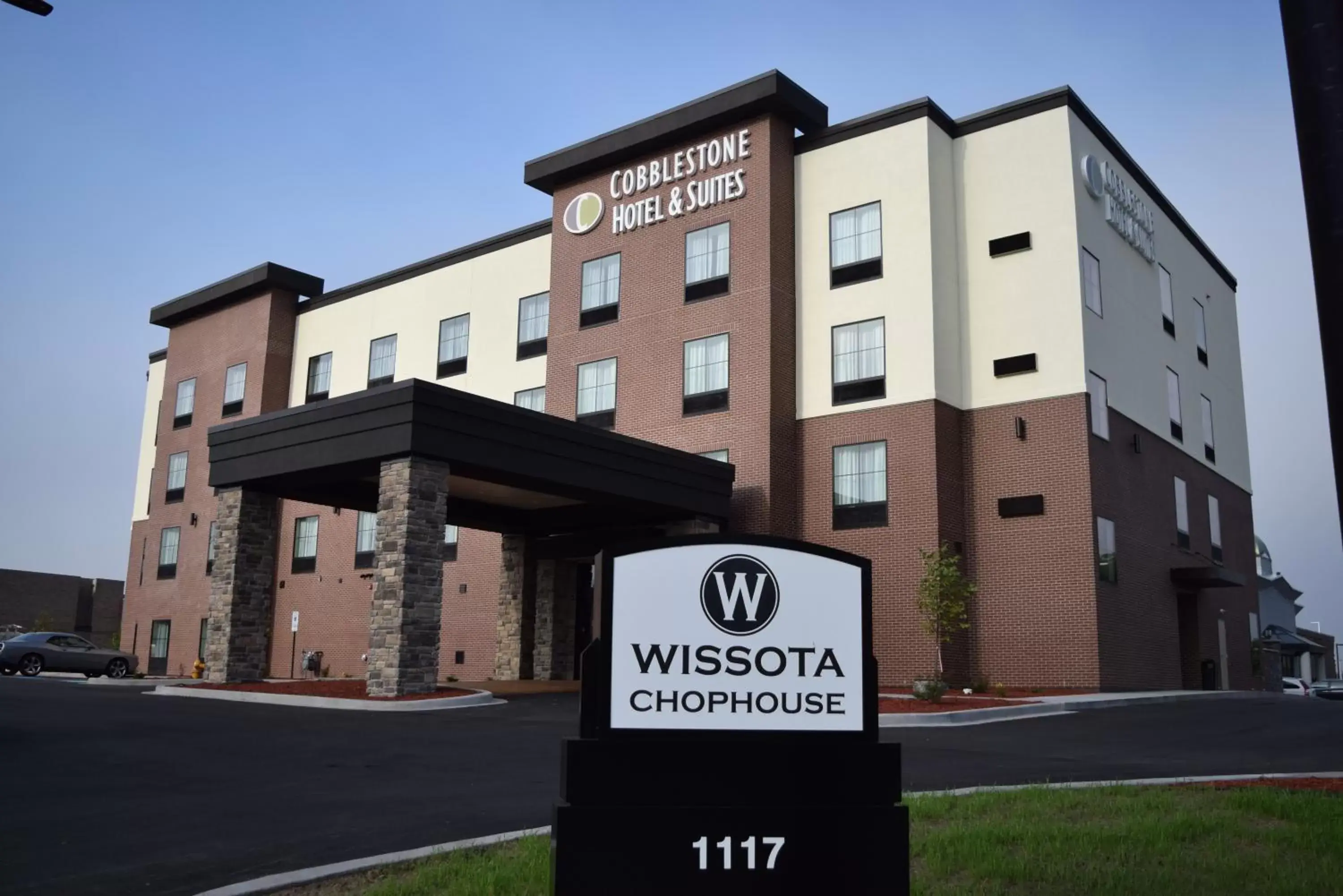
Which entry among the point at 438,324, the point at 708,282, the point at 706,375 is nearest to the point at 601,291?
the point at 708,282

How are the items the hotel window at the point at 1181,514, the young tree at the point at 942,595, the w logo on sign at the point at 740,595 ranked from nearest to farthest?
the w logo on sign at the point at 740,595 < the young tree at the point at 942,595 < the hotel window at the point at 1181,514

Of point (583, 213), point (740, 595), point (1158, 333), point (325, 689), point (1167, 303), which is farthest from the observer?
point (1167, 303)

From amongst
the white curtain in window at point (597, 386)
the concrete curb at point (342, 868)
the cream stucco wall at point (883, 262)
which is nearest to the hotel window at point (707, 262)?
the cream stucco wall at point (883, 262)

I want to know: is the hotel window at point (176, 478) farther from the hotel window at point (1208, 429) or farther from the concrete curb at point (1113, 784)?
the concrete curb at point (1113, 784)

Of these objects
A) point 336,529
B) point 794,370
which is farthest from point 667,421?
point 336,529

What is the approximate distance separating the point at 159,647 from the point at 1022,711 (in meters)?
Result: 35.3

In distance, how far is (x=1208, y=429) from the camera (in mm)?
37688

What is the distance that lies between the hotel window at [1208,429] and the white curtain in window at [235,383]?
33.3 m

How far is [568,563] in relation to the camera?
33062 mm

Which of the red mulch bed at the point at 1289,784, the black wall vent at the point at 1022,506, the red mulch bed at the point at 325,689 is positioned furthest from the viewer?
the black wall vent at the point at 1022,506

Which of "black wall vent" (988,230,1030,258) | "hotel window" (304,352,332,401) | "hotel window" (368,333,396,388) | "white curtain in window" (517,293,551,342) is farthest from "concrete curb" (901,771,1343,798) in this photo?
"hotel window" (304,352,332,401)

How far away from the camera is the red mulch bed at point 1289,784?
9.93m

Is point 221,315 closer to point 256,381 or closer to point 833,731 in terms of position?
point 256,381

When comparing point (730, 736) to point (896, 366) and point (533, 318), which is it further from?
point (533, 318)
